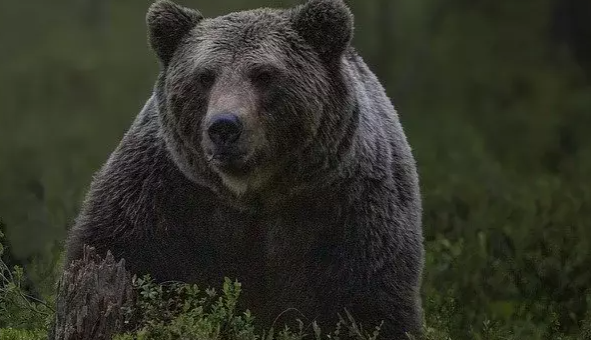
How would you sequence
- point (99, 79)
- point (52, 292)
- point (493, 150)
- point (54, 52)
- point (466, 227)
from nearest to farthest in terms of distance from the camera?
point (52, 292)
point (466, 227)
point (493, 150)
point (99, 79)
point (54, 52)

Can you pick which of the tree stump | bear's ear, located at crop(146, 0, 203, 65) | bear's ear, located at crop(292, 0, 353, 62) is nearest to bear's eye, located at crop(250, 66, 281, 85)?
bear's ear, located at crop(292, 0, 353, 62)

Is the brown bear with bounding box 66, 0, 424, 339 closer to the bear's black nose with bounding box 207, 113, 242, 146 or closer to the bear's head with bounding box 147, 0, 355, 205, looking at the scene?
the bear's head with bounding box 147, 0, 355, 205

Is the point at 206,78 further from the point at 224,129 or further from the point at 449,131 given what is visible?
the point at 449,131

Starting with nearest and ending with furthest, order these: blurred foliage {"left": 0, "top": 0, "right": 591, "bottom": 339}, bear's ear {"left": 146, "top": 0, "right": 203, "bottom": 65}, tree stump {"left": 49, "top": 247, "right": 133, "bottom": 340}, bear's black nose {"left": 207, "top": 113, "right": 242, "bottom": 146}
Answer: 1. bear's black nose {"left": 207, "top": 113, "right": 242, "bottom": 146}
2. tree stump {"left": 49, "top": 247, "right": 133, "bottom": 340}
3. bear's ear {"left": 146, "top": 0, "right": 203, "bottom": 65}
4. blurred foliage {"left": 0, "top": 0, "right": 591, "bottom": 339}

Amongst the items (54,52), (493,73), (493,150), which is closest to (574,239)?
(493,150)

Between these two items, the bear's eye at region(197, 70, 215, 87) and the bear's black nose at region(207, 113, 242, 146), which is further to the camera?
the bear's eye at region(197, 70, 215, 87)

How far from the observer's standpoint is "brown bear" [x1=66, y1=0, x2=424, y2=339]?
5367 millimetres

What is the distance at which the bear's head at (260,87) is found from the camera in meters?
5.27

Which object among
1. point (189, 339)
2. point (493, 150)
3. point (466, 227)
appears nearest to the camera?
point (189, 339)

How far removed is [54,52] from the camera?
63.3 ft

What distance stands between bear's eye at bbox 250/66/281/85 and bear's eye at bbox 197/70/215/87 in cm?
17

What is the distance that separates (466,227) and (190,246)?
11.5ft

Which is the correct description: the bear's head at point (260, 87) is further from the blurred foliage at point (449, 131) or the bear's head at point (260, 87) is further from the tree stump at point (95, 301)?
the blurred foliage at point (449, 131)

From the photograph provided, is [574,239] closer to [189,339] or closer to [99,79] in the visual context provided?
[189,339]
